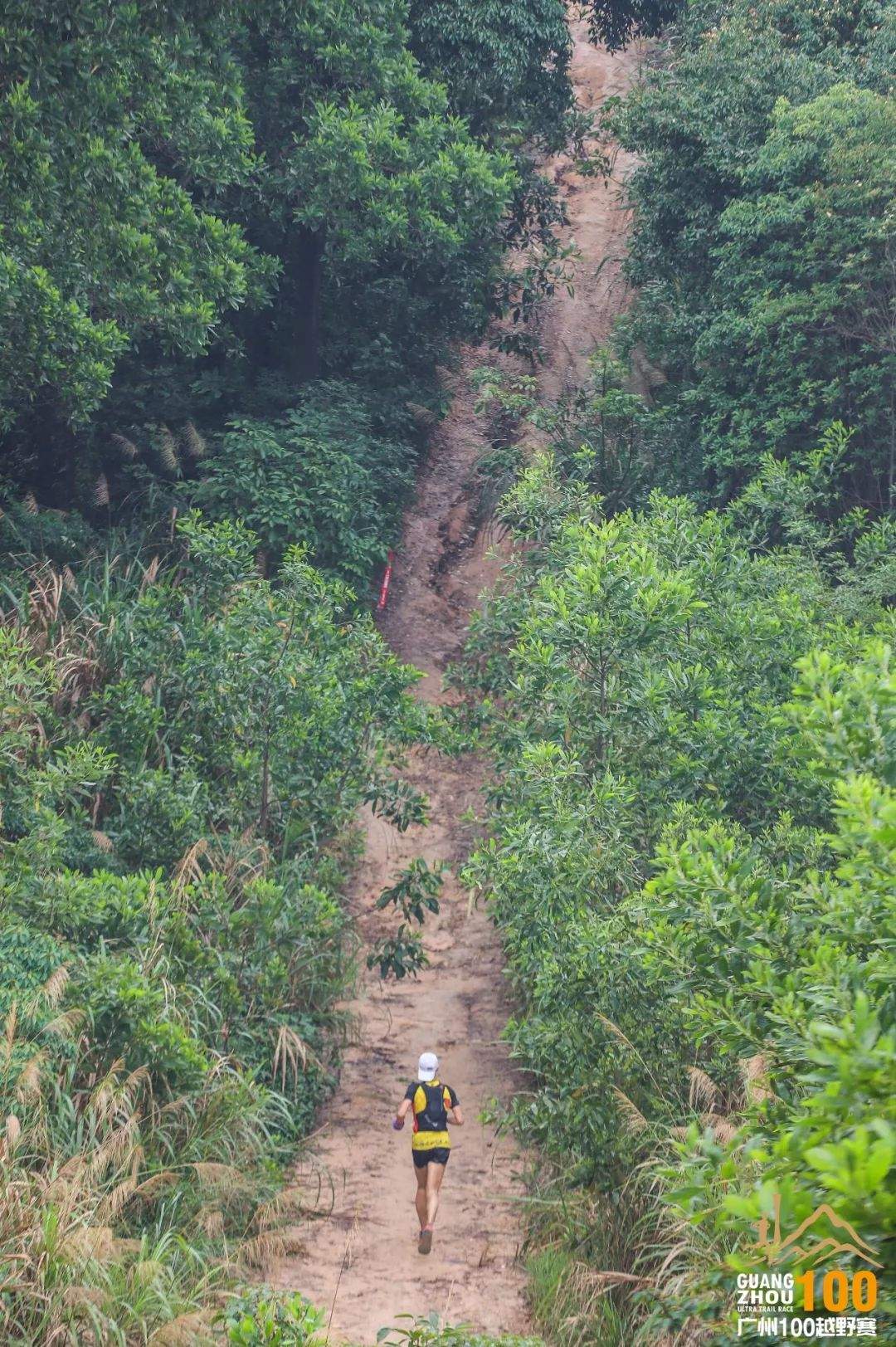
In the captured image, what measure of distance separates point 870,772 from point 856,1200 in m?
1.94

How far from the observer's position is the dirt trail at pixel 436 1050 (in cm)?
758

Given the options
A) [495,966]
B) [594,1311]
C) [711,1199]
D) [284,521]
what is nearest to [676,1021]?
[594,1311]

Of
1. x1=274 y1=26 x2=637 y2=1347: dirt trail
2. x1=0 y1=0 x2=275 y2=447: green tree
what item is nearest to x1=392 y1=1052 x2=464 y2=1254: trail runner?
x1=274 y1=26 x2=637 y2=1347: dirt trail

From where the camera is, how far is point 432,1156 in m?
8.15

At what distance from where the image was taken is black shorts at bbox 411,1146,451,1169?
814cm

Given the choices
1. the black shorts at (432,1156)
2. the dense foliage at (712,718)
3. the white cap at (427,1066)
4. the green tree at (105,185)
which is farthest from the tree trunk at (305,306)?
the black shorts at (432,1156)

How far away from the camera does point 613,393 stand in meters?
17.1

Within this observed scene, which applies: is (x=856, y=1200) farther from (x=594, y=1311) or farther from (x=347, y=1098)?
(x=347, y=1098)

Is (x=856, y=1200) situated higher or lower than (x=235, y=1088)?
higher

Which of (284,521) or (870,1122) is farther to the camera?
(284,521)

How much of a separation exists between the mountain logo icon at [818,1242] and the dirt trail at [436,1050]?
4351 millimetres

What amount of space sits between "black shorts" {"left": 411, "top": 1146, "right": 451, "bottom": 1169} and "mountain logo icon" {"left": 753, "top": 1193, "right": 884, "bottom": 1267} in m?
5.32

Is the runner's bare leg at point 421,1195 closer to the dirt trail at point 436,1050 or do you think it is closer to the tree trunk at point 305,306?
the dirt trail at point 436,1050

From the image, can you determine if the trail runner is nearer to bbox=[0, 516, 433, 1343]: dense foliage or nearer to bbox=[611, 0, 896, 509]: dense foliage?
bbox=[0, 516, 433, 1343]: dense foliage
